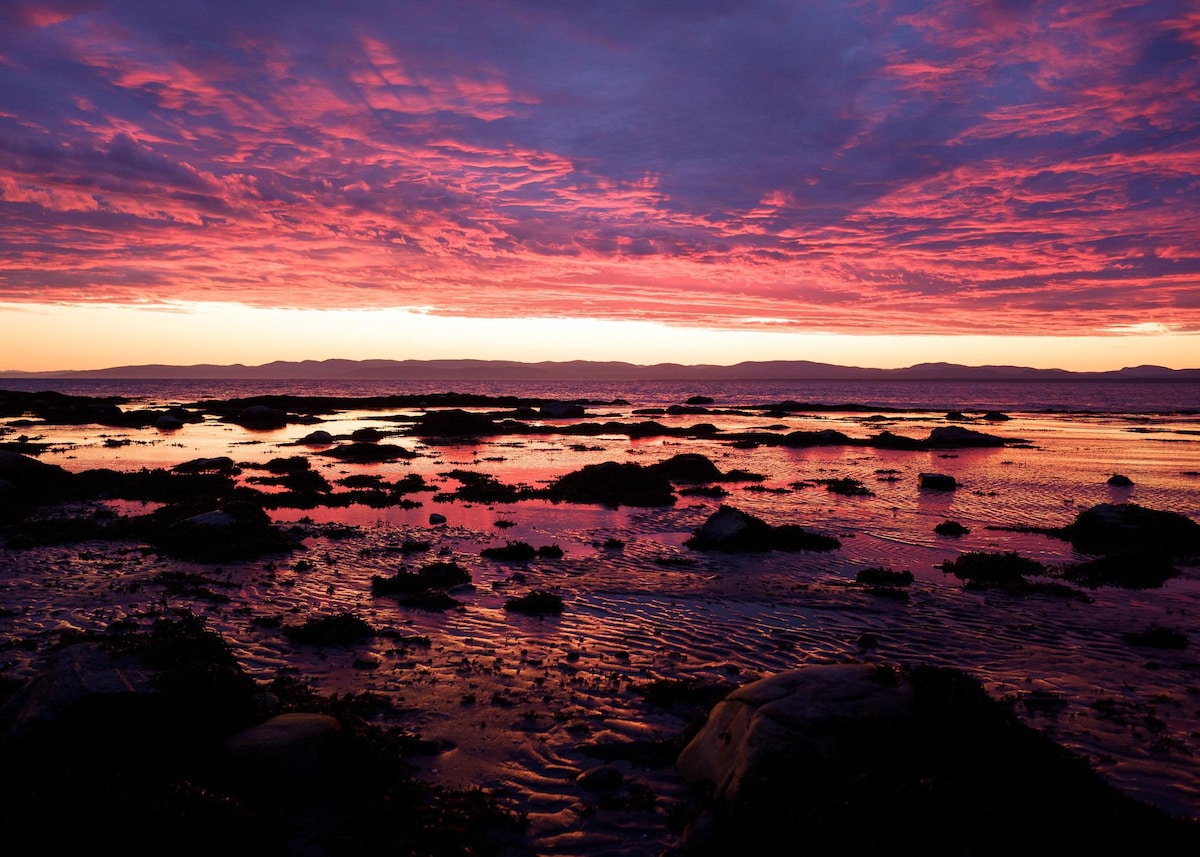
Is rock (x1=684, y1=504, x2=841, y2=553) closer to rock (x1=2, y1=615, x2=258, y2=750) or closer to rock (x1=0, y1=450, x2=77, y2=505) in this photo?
rock (x1=2, y1=615, x2=258, y2=750)

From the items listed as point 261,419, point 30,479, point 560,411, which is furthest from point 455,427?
point 30,479

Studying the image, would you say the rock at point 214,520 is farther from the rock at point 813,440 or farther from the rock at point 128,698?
the rock at point 813,440

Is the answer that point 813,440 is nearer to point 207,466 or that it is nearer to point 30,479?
point 207,466

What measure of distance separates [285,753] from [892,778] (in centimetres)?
667

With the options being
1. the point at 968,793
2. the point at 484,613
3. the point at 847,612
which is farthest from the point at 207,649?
the point at 847,612

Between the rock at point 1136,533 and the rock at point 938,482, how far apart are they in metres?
9.97

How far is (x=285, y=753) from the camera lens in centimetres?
750

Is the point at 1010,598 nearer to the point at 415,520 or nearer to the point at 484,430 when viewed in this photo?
the point at 415,520

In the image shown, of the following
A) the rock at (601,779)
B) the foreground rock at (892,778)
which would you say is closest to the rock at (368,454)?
the rock at (601,779)

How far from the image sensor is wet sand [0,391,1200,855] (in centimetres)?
857

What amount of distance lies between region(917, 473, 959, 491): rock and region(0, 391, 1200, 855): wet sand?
9.85 feet

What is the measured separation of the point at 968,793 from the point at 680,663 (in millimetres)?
5463

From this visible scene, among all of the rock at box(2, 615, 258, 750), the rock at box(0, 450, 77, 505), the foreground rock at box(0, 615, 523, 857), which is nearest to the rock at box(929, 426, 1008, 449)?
the foreground rock at box(0, 615, 523, 857)

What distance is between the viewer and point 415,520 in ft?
78.3
